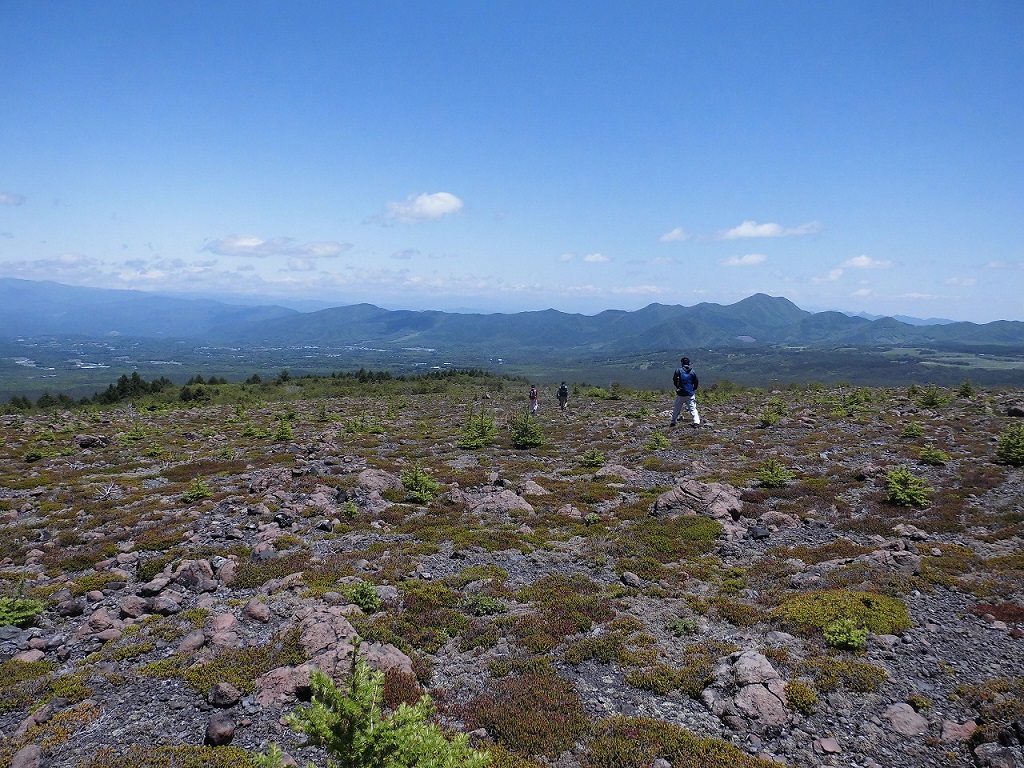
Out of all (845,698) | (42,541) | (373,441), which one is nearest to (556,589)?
(845,698)

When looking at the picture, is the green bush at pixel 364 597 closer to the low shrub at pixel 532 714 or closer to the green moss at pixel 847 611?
the low shrub at pixel 532 714

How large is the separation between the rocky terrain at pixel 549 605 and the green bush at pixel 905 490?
8cm

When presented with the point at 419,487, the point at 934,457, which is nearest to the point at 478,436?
the point at 419,487

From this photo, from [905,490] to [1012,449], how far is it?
7575mm

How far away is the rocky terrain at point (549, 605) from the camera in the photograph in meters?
7.41

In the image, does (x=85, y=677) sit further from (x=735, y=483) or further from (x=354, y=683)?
(x=735, y=483)

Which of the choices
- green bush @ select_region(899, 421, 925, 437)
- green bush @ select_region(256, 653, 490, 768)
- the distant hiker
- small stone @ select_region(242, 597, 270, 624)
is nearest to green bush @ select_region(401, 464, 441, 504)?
small stone @ select_region(242, 597, 270, 624)

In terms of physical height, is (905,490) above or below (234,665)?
above

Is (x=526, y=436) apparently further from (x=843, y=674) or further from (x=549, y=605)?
(x=843, y=674)

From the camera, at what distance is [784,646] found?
917cm

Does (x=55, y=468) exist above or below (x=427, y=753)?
below

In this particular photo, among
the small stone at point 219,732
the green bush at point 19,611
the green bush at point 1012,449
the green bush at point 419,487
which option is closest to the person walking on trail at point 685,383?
the green bush at point 1012,449

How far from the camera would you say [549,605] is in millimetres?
11367

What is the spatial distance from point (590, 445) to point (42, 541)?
→ 23143mm
